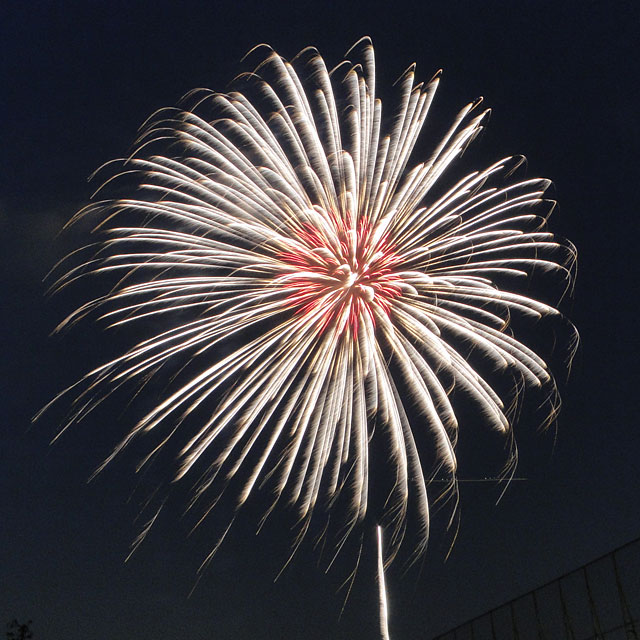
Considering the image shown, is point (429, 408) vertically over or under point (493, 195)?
under

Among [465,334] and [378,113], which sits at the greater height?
[378,113]

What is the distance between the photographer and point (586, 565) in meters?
26.8

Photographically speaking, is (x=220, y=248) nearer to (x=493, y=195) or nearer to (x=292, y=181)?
(x=292, y=181)

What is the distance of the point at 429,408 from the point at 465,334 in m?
2.71

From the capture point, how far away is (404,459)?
27891mm

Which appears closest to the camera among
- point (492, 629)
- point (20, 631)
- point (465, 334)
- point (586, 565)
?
point (586, 565)

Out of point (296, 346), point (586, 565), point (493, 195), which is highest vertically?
point (493, 195)

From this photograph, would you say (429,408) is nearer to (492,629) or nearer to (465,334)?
(465,334)

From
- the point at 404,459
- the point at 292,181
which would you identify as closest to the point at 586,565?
the point at 404,459

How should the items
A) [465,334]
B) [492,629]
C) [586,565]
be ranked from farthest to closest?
[492,629] < [465,334] < [586,565]

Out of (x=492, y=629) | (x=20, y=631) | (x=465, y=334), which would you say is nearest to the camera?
(x=465, y=334)

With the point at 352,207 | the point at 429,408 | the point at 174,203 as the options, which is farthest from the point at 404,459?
the point at 174,203

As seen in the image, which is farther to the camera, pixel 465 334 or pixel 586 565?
pixel 465 334

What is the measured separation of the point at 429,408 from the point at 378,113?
993cm
